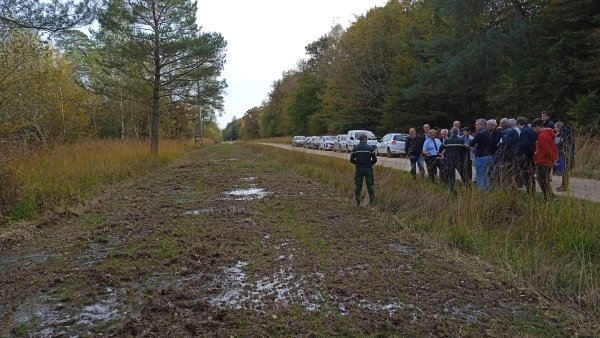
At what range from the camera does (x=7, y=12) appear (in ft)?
23.2

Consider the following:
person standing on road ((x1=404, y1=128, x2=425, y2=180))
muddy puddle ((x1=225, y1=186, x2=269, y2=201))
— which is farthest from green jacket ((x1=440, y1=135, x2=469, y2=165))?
muddy puddle ((x1=225, y1=186, x2=269, y2=201))

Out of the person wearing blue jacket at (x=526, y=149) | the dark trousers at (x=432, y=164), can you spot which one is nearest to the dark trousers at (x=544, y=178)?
the person wearing blue jacket at (x=526, y=149)

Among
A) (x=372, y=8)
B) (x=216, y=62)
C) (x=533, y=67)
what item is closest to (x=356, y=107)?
(x=372, y=8)

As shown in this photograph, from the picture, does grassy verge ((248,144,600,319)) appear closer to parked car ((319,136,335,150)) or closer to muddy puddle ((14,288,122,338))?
muddy puddle ((14,288,122,338))

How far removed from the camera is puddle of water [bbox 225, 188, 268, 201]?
10.4 meters

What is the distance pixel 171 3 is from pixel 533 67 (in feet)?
64.5

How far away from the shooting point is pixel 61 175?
32.6ft

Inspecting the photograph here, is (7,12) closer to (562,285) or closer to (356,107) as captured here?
(562,285)

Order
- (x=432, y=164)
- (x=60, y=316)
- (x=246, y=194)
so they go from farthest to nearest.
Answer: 1. (x=432, y=164)
2. (x=246, y=194)
3. (x=60, y=316)

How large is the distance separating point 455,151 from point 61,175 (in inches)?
378

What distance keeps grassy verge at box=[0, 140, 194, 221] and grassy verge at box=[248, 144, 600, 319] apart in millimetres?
7056

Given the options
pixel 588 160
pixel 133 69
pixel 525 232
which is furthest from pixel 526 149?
pixel 133 69

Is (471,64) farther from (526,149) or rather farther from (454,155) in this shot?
(526,149)

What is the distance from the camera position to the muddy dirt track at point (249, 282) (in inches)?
133
